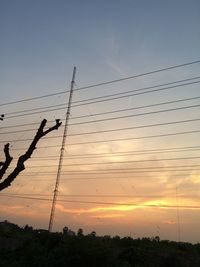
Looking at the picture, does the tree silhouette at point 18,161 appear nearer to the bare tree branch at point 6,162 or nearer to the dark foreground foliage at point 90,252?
the bare tree branch at point 6,162

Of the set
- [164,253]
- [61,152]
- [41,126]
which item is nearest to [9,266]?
[61,152]

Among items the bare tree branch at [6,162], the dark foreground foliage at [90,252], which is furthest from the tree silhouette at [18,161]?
the dark foreground foliage at [90,252]

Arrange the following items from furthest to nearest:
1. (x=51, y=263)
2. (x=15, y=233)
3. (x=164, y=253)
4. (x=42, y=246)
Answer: (x=15, y=233)
(x=42, y=246)
(x=164, y=253)
(x=51, y=263)

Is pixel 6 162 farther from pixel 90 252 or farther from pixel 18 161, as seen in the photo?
pixel 90 252

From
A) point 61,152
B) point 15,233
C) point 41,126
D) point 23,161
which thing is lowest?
point 23,161

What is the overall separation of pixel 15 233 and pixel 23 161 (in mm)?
65050

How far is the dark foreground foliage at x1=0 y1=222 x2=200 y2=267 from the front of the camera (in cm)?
5159

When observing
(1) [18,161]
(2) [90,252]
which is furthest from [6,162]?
(2) [90,252]

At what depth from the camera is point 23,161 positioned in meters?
10.3

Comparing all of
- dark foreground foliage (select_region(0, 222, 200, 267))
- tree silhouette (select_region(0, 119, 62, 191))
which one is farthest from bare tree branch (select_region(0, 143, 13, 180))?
dark foreground foliage (select_region(0, 222, 200, 267))

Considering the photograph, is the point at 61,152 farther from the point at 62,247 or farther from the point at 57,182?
the point at 62,247

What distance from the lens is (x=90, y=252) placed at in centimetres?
5106

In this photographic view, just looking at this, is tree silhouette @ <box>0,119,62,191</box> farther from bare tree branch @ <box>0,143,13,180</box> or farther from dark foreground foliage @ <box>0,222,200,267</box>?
dark foreground foliage @ <box>0,222,200,267</box>

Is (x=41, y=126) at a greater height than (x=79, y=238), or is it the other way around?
(x=79, y=238)
